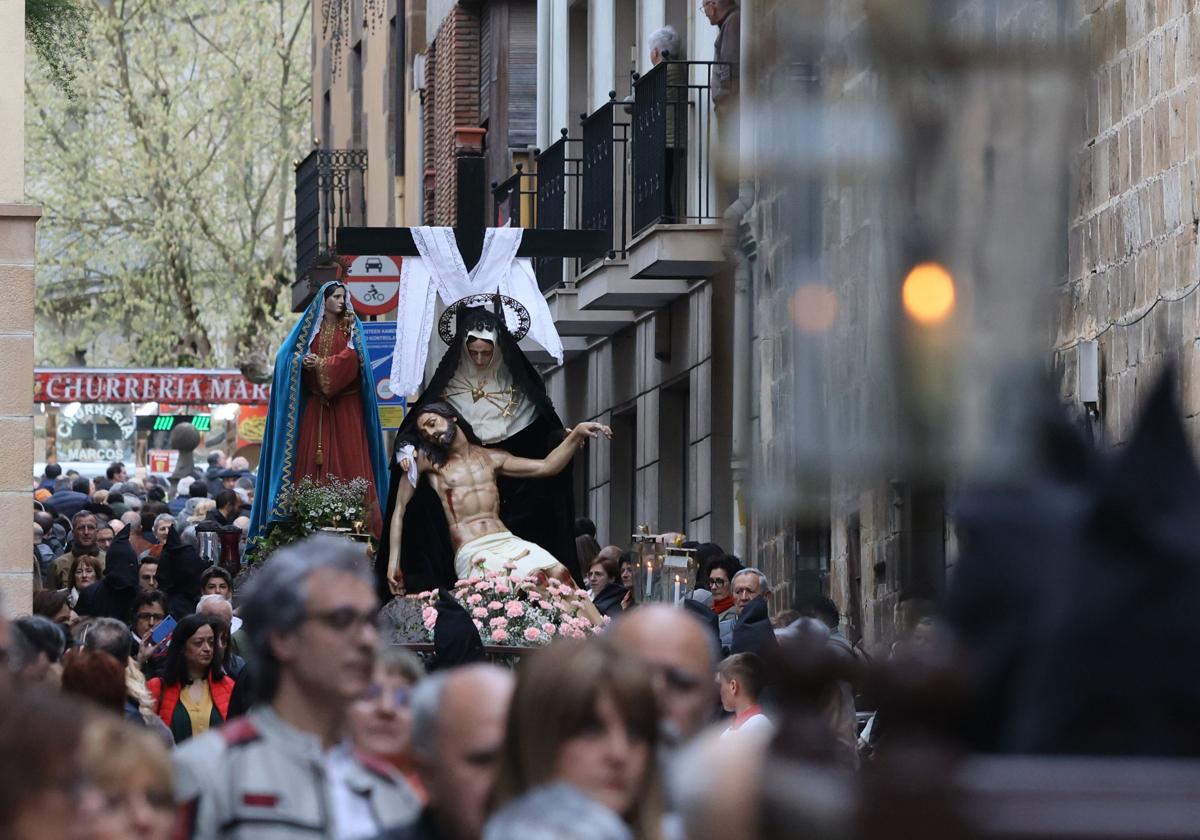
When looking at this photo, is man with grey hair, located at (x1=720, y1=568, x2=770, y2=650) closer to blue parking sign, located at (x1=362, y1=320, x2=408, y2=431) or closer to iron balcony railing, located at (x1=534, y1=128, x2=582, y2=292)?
blue parking sign, located at (x1=362, y1=320, x2=408, y2=431)

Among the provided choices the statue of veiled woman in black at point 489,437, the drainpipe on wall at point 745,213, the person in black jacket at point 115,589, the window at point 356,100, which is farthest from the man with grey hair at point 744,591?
the window at point 356,100

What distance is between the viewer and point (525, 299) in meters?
15.2

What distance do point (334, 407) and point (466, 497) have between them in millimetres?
2328

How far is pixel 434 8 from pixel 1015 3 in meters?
28.3

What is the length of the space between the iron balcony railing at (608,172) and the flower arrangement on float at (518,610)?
8245 mm

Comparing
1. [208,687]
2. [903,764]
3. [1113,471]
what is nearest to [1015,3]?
[1113,471]

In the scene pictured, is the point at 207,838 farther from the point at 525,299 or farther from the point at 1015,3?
the point at 525,299

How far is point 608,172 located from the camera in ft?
67.2

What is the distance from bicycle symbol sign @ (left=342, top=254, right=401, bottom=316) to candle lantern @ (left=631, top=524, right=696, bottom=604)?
3366mm

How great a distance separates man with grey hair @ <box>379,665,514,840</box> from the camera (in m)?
3.89

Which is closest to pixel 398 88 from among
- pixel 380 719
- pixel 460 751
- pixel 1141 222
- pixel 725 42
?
pixel 725 42

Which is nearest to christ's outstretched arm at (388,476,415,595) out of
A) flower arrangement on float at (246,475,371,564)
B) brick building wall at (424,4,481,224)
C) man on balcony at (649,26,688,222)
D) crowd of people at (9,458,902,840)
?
flower arrangement on float at (246,475,371,564)

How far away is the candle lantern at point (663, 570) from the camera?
46.5 ft

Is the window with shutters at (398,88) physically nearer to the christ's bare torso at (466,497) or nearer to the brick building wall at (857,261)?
the christ's bare torso at (466,497)
